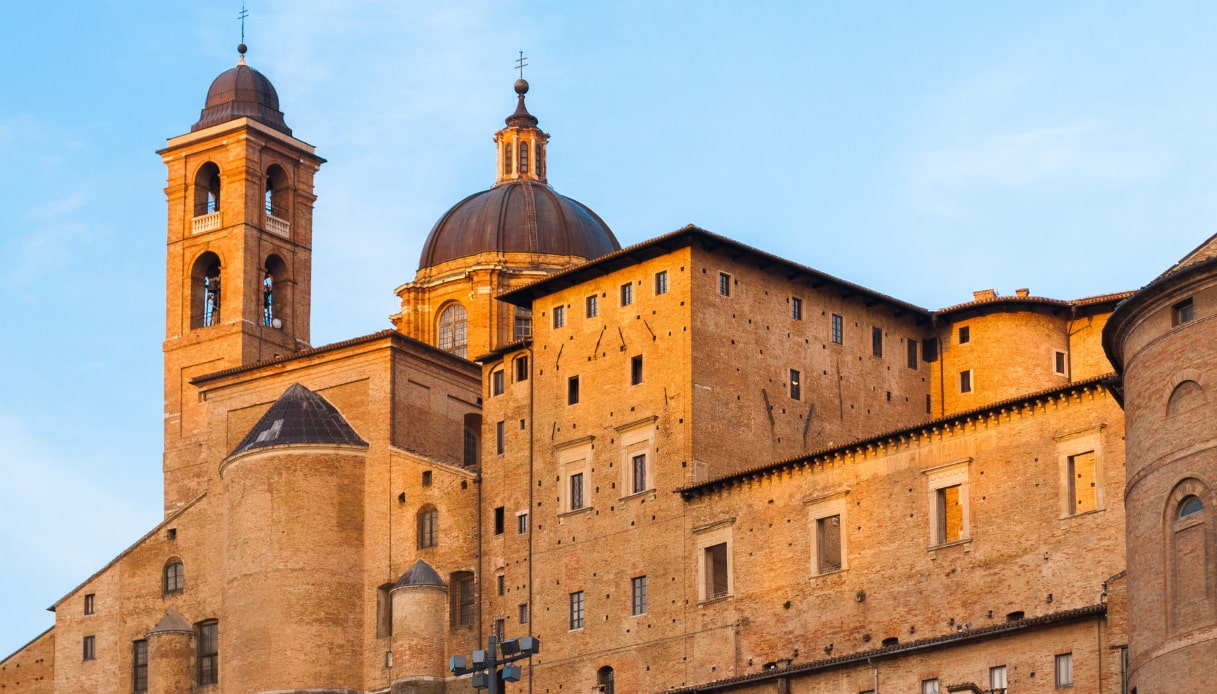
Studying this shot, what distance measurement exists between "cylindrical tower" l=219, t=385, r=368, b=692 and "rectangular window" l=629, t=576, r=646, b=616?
7.62 m

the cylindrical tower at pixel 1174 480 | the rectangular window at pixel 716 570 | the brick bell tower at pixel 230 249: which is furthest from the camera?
the brick bell tower at pixel 230 249

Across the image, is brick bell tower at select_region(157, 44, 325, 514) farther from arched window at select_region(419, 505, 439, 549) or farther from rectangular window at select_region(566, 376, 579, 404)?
rectangular window at select_region(566, 376, 579, 404)

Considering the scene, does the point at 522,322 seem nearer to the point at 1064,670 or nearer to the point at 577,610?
the point at 577,610

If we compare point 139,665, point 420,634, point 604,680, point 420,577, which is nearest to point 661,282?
point 420,577

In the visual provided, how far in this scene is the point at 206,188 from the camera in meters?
71.4

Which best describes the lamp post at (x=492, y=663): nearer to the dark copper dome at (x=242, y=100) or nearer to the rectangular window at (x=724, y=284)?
the rectangular window at (x=724, y=284)

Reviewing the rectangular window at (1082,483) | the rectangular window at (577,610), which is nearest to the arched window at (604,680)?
the rectangular window at (577,610)

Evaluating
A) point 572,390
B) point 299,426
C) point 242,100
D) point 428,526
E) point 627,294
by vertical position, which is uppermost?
point 242,100

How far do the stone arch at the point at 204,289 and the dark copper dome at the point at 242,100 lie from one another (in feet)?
12.1

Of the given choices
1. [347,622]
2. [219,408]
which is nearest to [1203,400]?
[347,622]

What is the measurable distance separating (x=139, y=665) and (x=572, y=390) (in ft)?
45.0

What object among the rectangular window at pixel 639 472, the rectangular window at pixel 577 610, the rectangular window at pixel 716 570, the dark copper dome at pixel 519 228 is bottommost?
the rectangular window at pixel 577 610

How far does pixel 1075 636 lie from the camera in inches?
1748

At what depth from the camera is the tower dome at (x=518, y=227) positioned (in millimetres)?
75438
